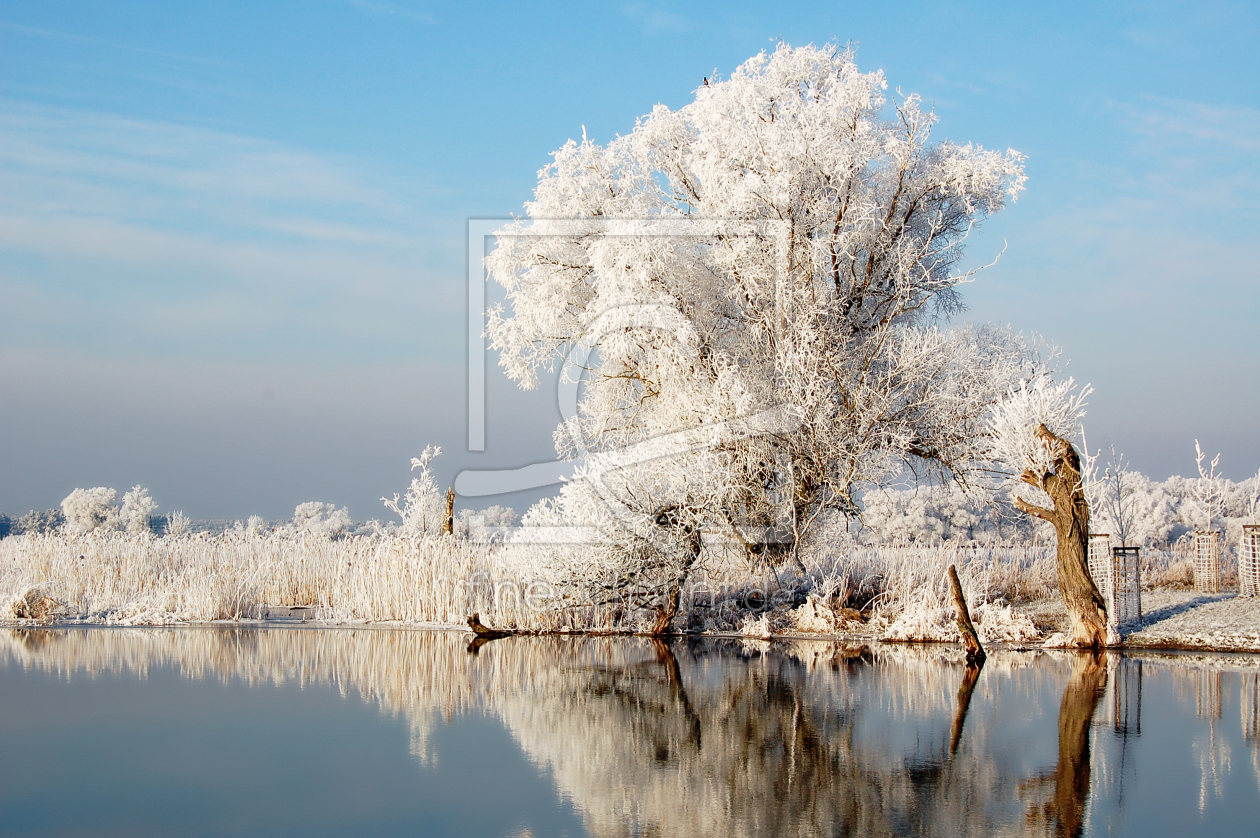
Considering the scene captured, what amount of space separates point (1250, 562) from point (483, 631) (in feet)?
44.0

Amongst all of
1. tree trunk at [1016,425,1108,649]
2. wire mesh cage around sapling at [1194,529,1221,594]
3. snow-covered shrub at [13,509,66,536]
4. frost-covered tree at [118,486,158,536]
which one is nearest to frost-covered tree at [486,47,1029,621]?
tree trunk at [1016,425,1108,649]

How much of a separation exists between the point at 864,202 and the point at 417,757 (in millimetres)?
11277

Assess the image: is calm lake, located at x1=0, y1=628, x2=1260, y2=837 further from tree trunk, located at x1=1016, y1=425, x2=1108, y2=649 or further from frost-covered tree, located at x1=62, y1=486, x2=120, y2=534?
frost-covered tree, located at x1=62, y1=486, x2=120, y2=534

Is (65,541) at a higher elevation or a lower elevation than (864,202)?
lower

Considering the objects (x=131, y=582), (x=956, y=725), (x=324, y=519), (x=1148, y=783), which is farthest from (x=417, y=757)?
(x=324, y=519)

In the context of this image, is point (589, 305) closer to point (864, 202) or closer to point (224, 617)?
point (864, 202)

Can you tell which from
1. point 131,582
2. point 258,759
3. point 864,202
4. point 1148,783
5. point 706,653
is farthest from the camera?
point 131,582

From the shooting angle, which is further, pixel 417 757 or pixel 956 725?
pixel 956 725

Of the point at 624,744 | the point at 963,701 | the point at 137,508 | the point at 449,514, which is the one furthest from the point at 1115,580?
the point at 137,508

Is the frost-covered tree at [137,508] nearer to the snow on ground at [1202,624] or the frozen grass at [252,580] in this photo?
the frozen grass at [252,580]

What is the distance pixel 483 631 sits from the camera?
52.3 feet

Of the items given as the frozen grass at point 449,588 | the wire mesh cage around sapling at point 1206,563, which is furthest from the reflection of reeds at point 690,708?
the wire mesh cage around sapling at point 1206,563

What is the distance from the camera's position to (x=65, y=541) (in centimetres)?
1942

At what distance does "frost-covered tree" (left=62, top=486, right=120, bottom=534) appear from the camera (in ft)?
143
